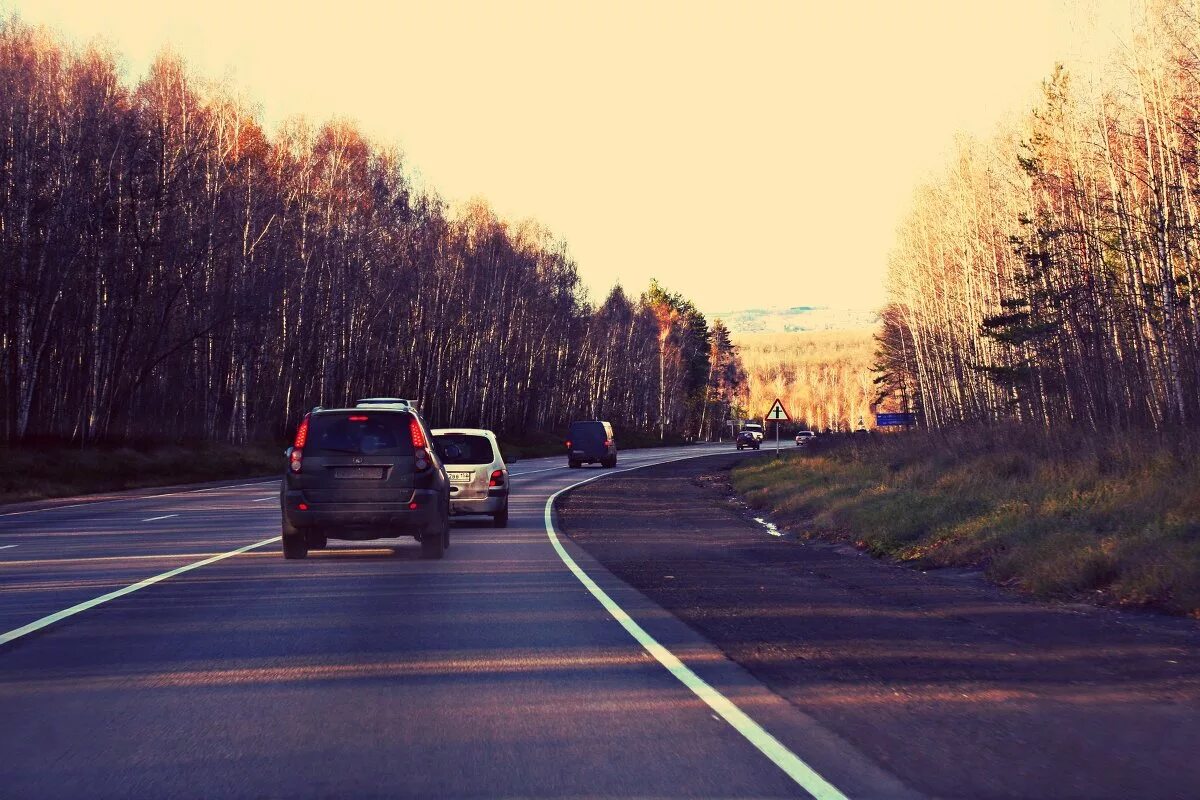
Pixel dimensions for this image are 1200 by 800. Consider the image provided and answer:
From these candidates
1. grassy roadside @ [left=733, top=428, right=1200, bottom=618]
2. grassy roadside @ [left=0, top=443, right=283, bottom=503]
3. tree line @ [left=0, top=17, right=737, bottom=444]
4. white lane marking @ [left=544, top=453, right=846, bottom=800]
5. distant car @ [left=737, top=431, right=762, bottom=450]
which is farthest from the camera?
distant car @ [left=737, top=431, right=762, bottom=450]

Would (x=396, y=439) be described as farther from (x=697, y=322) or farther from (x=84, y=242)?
(x=697, y=322)

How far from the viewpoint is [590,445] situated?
5669 cm

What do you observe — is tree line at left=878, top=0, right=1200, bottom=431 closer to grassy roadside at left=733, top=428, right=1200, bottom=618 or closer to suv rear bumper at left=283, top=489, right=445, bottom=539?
grassy roadside at left=733, top=428, right=1200, bottom=618

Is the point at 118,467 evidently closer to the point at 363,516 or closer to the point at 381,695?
the point at 363,516

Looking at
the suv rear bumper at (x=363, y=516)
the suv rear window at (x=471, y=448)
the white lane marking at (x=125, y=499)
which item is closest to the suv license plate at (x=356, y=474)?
the suv rear bumper at (x=363, y=516)

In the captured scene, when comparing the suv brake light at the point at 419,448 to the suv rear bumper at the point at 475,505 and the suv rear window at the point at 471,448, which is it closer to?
the suv rear window at the point at 471,448

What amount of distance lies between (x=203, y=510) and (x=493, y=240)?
2207 inches

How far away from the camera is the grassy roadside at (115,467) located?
3481 cm

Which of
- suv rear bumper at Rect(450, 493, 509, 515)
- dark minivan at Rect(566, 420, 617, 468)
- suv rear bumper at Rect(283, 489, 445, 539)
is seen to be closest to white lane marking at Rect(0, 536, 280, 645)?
suv rear bumper at Rect(283, 489, 445, 539)

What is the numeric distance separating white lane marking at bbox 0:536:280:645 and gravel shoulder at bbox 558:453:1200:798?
511 cm

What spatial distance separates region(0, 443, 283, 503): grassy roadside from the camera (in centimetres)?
3481

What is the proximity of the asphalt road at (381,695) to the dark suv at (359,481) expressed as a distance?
A: 126 cm

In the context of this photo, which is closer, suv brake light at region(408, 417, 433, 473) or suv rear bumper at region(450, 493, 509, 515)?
suv brake light at region(408, 417, 433, 473)

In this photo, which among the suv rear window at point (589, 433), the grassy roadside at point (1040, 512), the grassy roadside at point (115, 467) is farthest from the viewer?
the suv rear window at point (589, 433)
